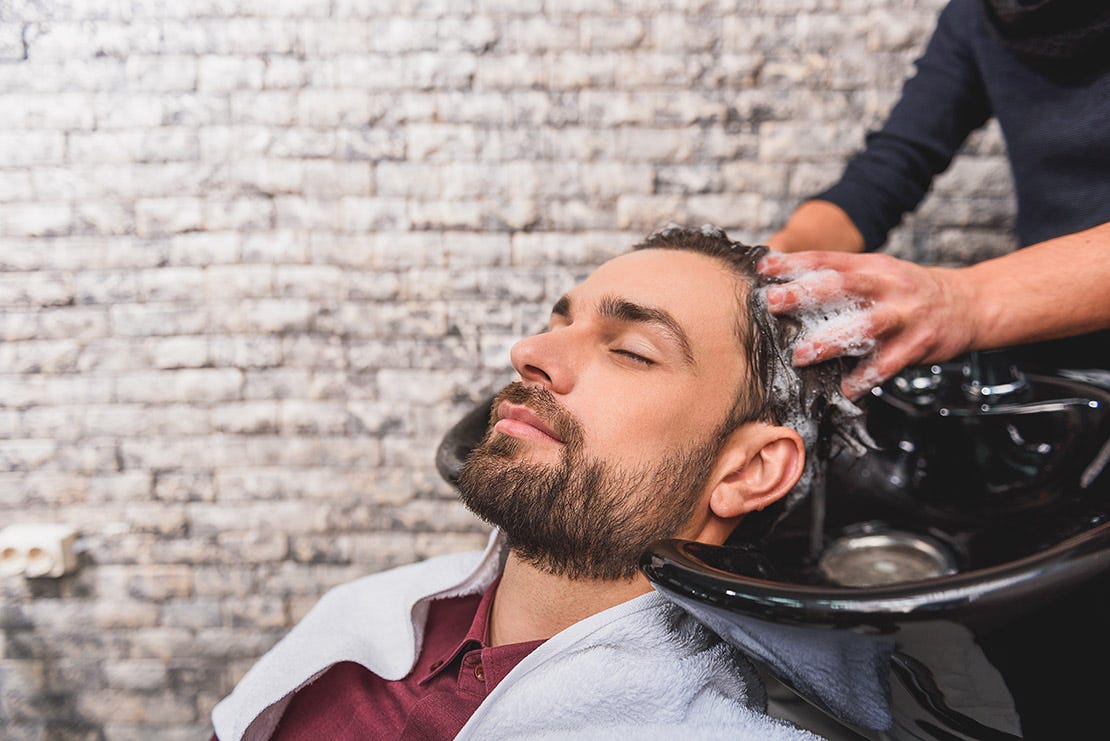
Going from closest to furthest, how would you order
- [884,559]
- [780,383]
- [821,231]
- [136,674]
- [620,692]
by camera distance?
[620,692]
[780,383]
[884,559]
[821,231]
[136,674]

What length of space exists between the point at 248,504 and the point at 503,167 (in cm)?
93

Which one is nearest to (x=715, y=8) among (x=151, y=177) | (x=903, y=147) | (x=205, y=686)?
(x=903, y=147)

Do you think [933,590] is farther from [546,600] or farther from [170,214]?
[170,214]

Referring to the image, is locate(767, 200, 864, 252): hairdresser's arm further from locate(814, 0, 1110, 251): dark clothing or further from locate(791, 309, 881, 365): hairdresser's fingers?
locate(791, 309, 881, 365): hairdresser's fingers

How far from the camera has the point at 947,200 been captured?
1581 mm

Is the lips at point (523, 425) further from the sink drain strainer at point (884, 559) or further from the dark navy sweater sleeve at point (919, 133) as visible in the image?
the dark navy sweater sleeve at point (919, 133)

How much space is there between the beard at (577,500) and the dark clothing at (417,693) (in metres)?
0.13

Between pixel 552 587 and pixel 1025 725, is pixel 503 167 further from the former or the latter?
pixel 1025 725

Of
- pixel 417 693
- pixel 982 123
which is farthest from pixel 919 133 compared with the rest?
pixel 417 693

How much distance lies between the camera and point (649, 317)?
1007mm

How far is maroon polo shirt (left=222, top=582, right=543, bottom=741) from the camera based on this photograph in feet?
3.10

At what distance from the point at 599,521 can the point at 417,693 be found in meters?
0.35

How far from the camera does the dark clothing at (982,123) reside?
3.76ft

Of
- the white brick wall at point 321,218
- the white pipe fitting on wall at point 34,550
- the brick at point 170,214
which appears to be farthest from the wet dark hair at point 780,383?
the white pipe fitting on wall at point 34,550
